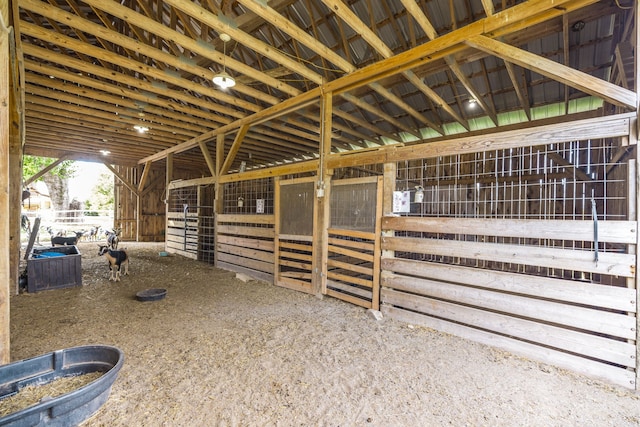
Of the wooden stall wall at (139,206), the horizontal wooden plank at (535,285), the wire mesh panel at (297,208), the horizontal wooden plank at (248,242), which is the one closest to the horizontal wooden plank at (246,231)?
the horizontal wooden plank at (248,242)

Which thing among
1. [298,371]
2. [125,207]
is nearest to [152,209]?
[125,207]

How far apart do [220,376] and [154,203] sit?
12495 millimetres

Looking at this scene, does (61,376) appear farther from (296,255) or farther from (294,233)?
(294,233)

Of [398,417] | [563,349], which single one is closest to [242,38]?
[398,417]

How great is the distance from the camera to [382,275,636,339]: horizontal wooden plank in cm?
231

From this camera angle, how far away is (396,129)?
7477 mm

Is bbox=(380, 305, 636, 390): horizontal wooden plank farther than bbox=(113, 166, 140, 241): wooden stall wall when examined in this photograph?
No

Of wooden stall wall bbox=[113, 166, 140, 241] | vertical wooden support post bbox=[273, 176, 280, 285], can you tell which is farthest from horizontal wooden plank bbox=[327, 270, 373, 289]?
wooden stall wall bbox=[113, 166, 140, 241]

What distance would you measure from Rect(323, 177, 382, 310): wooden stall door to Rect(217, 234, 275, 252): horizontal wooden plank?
1514 millimetres

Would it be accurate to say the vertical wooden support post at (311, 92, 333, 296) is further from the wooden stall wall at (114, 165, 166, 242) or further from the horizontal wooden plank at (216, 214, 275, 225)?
the wooden stall wall at (114, 165, 166, 242)

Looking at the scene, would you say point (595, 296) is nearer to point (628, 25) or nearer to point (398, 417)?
point (398, 417)

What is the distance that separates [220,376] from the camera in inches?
90.5

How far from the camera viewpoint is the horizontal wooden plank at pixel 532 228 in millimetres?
2336

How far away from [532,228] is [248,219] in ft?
16.0
